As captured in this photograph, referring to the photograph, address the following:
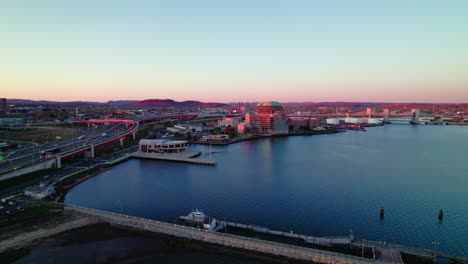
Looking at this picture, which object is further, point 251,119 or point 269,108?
point 269,108

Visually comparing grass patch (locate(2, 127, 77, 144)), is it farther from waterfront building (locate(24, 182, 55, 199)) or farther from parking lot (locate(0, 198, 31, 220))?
parking lot (locate(0, 198, 31, 220))

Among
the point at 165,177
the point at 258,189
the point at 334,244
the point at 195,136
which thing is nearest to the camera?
the point at 334,244

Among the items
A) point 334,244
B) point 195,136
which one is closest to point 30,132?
point 195,136

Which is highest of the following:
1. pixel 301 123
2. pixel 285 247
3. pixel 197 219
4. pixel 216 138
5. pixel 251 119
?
pixel 251 119

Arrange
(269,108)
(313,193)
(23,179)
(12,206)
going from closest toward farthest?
(12,206), (313,193), (23,179), (269,108)

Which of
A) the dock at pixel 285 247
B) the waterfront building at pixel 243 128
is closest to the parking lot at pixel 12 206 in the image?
the dock at pixel 285 247

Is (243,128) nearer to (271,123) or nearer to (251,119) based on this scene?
(251,119)

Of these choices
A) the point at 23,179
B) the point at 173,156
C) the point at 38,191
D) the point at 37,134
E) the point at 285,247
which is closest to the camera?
the point at 285,247

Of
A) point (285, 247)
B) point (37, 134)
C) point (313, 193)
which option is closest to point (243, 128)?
point (37, 134)

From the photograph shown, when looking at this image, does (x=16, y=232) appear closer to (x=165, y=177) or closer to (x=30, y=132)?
(x=165, y=177)
